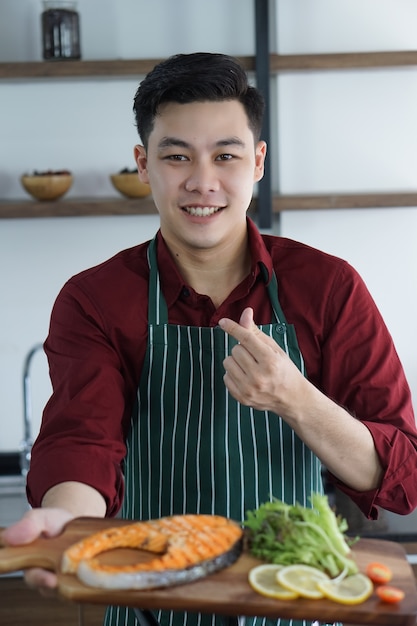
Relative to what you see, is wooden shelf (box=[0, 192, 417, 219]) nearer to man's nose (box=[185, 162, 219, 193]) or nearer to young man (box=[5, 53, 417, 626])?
Answer: young man (box=[5, 53, 417, 626])

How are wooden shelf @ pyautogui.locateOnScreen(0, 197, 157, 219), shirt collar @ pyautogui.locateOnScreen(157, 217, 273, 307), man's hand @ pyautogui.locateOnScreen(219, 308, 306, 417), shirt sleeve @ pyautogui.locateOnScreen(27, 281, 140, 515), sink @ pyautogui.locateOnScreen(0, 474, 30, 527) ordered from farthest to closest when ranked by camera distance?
wooden shelf @ pyautogui.locateOnScreen(0, 197, 157, 219) → sink @ pyautogui.locateOnScreen(0, 474, 30, 527) → shirt collar @ pyautogui.locateOnScreen(157, 217, 273, 307) → shirt sleeve @ pyautogui.locateOnScreen(27, 281, 140, 515) → man's hand @ pyautogui.locateOnScreen(219, 308, 306, 417)

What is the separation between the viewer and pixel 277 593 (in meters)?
1.25

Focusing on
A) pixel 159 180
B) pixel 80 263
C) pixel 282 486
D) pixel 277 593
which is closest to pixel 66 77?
pixel 80 263

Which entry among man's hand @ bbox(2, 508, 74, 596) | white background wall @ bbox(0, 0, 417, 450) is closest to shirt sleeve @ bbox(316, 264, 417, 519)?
man's hand @ bbox(2, 508, 74, 596)

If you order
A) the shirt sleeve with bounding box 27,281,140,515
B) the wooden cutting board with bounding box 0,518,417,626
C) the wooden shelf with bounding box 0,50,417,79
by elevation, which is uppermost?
the wooden shelf with bounding box 0,50,417,79

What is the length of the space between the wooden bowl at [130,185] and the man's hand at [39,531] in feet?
5.66

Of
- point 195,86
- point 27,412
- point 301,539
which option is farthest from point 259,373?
point 27,412

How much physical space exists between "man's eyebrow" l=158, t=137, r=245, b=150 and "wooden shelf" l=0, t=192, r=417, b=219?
4.15 feet

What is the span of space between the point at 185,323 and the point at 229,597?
0.78 meters

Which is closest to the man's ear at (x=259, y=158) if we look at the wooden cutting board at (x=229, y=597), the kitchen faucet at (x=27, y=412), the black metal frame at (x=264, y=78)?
the wooden cutting board at (x=229, y=597)

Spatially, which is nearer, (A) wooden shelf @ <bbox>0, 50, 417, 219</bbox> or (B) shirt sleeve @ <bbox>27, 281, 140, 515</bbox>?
(B) shirt sleeve @ <bbox>27, 281, 140, 515</bbox>

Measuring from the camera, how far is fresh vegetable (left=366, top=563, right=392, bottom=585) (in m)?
1.29

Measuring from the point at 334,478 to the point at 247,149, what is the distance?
2.03 feet

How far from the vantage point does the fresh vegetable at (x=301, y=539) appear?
133cm
